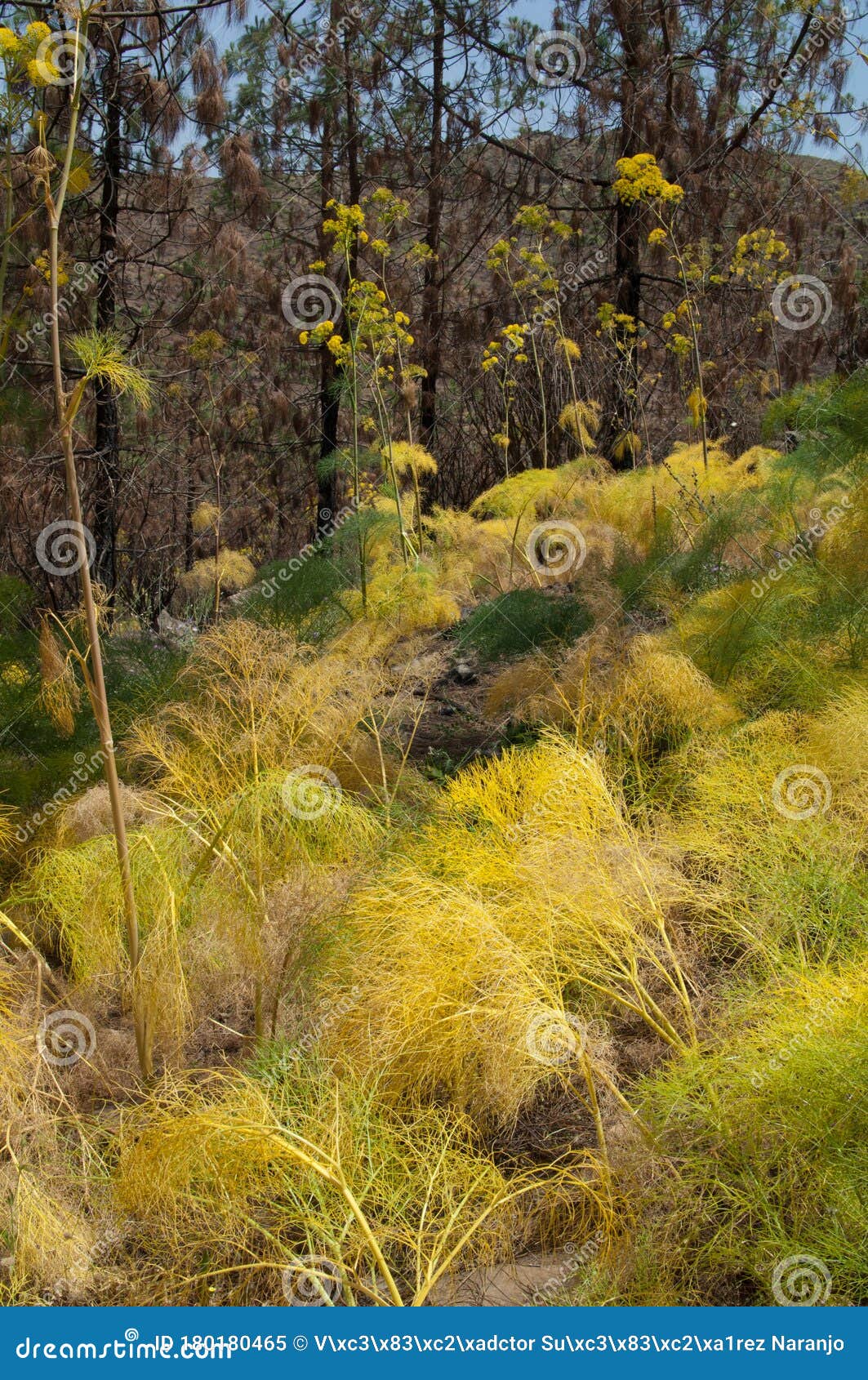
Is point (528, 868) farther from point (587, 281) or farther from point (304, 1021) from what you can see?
point (587, 281)

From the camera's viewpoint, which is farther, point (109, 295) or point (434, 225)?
point (434, 225)

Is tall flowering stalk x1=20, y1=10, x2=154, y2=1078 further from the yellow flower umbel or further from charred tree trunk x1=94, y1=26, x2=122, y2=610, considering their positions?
charred tree trunk x1=94, y1=26, x2=122, y2=610

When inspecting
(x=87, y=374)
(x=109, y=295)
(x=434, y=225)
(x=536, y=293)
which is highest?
(x=434, y=225)

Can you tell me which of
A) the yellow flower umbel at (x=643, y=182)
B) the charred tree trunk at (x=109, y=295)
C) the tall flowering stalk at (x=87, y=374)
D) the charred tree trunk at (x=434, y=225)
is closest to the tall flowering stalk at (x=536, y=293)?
the charred tree trunk at (x=434, y=225)

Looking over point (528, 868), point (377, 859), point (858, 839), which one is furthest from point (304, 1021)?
point (858, 839)

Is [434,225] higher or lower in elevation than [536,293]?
higher

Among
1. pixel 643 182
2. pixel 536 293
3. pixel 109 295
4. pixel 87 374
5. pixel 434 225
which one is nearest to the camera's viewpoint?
pixel 87 374

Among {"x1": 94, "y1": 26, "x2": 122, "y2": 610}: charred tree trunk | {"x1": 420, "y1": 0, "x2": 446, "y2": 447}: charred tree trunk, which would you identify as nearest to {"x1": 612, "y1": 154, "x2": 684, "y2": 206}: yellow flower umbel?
{"x1": 94, "y1": 26, "x2": 122, "y2": 610}: charred tree trunk

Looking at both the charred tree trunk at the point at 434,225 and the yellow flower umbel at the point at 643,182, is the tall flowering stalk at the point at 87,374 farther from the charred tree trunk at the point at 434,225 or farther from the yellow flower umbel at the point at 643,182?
the charred tree trunk at the point at 434,225

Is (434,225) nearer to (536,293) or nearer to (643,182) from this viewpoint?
(536,293)

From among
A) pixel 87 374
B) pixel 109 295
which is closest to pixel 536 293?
pixel 109 295

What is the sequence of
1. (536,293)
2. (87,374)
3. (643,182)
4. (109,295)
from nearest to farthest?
(87,374)
(643,182)
(109,295)
(536,293)

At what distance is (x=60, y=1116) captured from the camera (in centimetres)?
264

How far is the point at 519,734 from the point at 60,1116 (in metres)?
2.43
